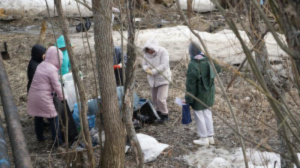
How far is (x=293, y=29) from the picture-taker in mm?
1407

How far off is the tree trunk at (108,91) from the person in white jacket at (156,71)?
179cm

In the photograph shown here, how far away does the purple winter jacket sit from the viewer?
542 centimetres

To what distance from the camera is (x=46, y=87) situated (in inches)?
216

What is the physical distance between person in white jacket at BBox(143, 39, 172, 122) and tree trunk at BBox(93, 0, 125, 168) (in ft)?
5.86

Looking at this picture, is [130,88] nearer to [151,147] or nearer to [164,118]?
[151,147]

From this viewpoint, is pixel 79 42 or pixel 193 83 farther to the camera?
pixel 79 42

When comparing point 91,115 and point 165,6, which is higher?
point 165,6

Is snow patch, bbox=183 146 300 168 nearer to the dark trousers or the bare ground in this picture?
the bare ground

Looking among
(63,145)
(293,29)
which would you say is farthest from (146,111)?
(293,29)

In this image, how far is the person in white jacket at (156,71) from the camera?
20.8 ft

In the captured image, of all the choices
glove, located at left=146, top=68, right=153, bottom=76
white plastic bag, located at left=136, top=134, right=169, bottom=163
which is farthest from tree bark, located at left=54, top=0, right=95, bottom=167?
glove, located at left=146, top=68, right=153, bottom=76

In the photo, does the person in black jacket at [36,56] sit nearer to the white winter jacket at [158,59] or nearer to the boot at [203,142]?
the white winter jacket at [158,59]

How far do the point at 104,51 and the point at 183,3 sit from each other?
1297cm

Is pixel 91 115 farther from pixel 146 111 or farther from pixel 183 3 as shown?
pixel 183 3
